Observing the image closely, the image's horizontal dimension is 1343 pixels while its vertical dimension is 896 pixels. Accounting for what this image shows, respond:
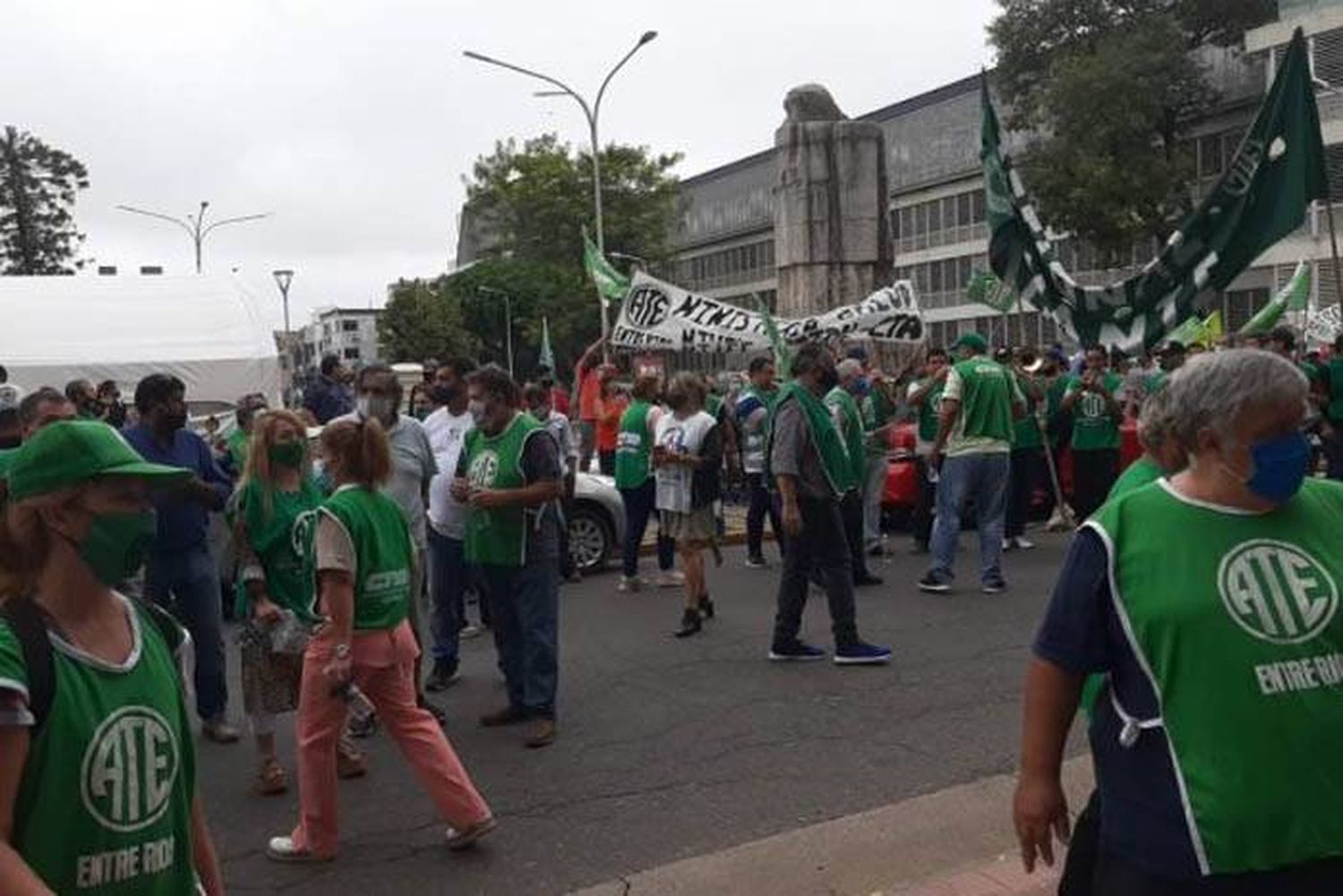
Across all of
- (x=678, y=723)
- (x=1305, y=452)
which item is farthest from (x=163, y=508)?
(x=1305, y=452)

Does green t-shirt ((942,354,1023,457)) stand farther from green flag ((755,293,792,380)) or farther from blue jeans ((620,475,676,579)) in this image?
green flag ((755,293,792,380))

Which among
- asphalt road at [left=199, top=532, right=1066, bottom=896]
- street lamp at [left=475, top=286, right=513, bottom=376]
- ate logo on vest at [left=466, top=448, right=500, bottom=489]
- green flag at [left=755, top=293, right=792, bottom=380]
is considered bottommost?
asphalt road at [left=199, top=532, right=1066, bottom=896]

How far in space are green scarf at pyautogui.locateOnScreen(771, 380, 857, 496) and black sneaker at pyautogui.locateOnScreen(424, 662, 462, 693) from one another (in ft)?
7.62

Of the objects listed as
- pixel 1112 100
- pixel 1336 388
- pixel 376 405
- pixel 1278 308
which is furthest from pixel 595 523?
pixel 1112 100

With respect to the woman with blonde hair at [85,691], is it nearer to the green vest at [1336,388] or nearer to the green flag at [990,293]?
the green vest at [1336,388]

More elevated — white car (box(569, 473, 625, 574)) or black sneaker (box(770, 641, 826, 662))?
white car (box(569, 473, 625, 574))

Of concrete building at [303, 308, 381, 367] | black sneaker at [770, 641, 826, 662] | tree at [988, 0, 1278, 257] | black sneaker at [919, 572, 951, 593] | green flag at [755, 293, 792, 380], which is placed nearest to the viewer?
Result: black sneaker at [770, 641, 826, 662]

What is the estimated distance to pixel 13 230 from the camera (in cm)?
5919

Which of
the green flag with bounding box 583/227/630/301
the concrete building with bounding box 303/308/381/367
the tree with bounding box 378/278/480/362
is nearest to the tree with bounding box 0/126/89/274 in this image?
the tree with bounding box 378/278/480/362

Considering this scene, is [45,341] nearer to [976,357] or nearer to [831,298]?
[831,298]

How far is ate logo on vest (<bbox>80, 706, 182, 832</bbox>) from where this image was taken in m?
2.14

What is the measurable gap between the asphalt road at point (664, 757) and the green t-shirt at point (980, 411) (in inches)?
50.8

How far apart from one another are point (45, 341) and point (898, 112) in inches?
2271

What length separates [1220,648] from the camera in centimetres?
243
